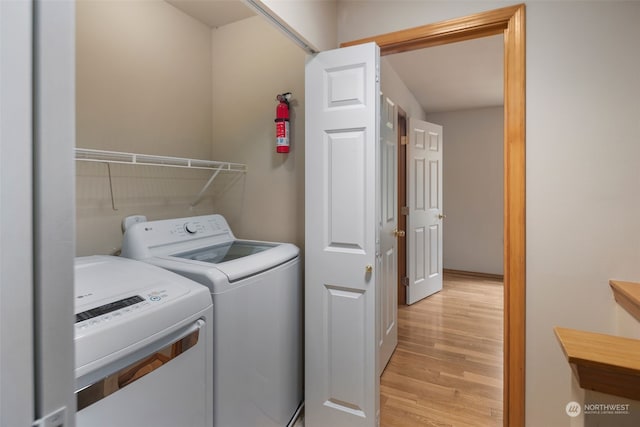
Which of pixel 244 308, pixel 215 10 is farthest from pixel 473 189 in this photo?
pixel 244 308

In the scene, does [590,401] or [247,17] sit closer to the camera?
[590,401]

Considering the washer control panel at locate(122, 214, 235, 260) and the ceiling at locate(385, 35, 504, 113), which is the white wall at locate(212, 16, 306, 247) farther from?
the ceiling at locate(385, 35, 504, 113)

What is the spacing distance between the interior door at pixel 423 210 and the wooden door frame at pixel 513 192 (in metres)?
1.97

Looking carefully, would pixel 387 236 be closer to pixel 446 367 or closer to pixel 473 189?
pixel 446 367

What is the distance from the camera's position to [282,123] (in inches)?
74.0

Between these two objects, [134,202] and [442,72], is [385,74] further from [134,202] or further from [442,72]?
[134,202]

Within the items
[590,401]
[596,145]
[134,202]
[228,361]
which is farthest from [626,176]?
[134,202]

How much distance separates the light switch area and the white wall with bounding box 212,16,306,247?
1.59 meters

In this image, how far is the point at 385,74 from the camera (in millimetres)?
2656

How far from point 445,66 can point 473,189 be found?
7.48ft

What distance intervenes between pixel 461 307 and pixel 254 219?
2.64 meters

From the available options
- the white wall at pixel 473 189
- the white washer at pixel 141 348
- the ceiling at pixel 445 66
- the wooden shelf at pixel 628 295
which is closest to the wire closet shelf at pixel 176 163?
the white washer at pixel 141 348

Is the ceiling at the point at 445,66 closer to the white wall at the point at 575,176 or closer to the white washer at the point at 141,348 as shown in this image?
the white wall at the point at 575,176

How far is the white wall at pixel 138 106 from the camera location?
1560mm
